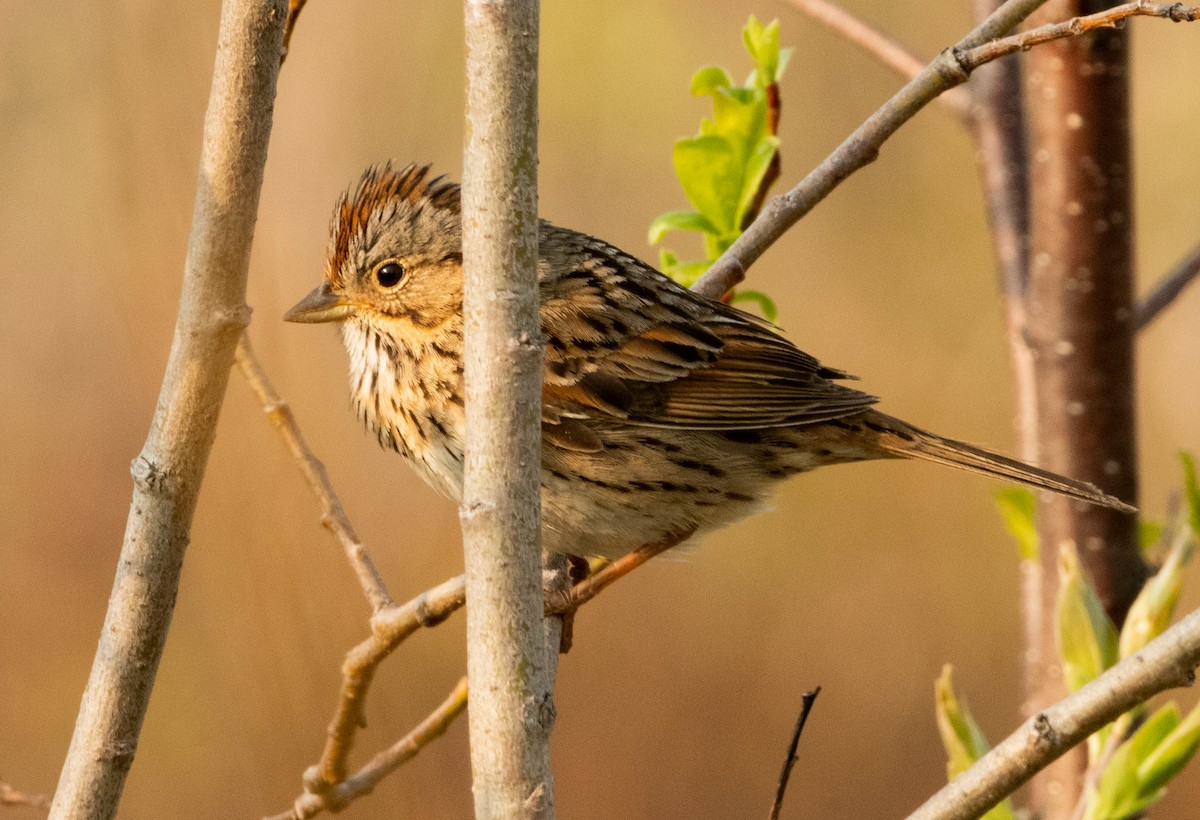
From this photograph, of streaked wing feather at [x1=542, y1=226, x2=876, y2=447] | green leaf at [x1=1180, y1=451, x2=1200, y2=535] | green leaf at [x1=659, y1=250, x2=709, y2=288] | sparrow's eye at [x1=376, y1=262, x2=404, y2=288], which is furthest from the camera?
sparrow's eye at [x1=376, y1=262, x2=404, y2=288]

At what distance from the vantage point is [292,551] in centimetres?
322

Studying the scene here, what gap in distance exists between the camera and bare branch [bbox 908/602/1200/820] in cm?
134

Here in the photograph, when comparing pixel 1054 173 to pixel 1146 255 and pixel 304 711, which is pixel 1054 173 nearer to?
pixel 304 711

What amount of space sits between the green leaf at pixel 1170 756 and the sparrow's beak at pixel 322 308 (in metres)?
1.72

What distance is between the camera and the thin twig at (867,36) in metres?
2.82

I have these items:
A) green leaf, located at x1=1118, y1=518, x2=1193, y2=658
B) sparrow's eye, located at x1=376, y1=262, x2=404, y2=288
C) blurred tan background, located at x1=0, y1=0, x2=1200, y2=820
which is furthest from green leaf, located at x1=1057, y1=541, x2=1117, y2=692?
blurred tan background, located at x1=0, y1=0, x2=1200, y2=820

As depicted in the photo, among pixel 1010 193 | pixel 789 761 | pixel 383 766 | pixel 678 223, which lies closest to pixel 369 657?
pixel 383 766

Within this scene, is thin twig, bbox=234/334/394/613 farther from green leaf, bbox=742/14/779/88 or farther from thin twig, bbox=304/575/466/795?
green leaf, bbox=742/14/779/88

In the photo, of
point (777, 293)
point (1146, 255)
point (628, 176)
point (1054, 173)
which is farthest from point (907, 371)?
point (1054, 173)

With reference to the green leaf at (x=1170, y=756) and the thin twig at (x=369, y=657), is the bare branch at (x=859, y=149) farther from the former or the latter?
the green leaf at (x=1170, y=756)

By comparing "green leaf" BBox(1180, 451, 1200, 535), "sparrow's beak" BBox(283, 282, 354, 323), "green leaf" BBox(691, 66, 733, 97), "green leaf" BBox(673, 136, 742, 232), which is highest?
"green leaf" BBox(691, 66, 733, 97)

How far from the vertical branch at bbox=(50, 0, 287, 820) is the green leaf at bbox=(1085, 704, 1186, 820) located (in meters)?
1.42

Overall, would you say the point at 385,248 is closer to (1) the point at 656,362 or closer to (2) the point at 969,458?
(1) the point at 656,362

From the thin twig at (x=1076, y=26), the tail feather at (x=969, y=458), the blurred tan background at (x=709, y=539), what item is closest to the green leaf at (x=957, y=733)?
the tail feather at (x=969, y=458)
